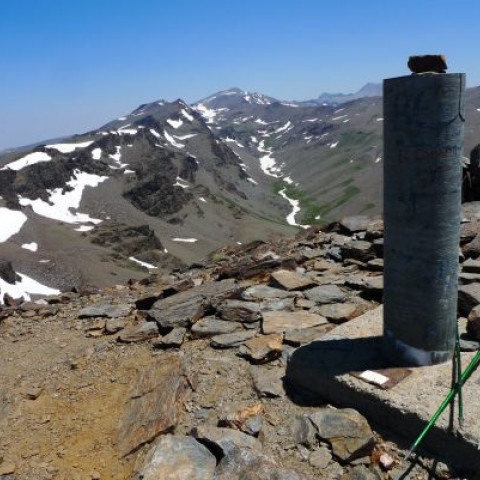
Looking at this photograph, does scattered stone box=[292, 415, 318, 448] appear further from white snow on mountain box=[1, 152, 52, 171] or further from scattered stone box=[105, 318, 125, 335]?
white snow on mountain box=[1, 152, 52, 171]

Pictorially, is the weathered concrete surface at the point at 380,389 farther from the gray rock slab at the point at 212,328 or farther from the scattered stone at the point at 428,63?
the scattered stone at the point at 428,63

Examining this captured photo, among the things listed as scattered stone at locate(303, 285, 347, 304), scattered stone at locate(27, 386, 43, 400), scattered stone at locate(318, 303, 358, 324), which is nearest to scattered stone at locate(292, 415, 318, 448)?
scattered stone at locate(318, 303, 358, 324)

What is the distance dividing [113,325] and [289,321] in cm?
463

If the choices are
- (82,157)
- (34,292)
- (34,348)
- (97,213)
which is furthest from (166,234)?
(34,348)

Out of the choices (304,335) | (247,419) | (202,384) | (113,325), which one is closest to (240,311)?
(304,335)

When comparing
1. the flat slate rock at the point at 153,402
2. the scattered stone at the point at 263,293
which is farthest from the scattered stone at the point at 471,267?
the flat slate rock at the point at 153,402

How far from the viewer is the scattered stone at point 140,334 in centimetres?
1087

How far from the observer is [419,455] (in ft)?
20.1

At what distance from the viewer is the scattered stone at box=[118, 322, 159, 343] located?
10.9m

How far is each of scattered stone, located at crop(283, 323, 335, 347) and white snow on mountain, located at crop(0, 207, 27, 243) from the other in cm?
11761

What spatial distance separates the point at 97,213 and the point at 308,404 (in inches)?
6063

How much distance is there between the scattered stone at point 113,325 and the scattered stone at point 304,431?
250 inches

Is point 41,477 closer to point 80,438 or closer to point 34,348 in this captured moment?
point 80,438

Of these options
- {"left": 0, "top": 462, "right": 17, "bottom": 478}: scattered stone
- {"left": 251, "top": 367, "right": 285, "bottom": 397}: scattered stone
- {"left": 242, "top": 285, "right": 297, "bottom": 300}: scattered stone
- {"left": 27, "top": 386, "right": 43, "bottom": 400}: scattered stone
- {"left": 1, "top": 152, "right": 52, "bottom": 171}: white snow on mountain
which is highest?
{"left": 242, "top": 285, "right": 297, "bottom": 300}: scattered stone
